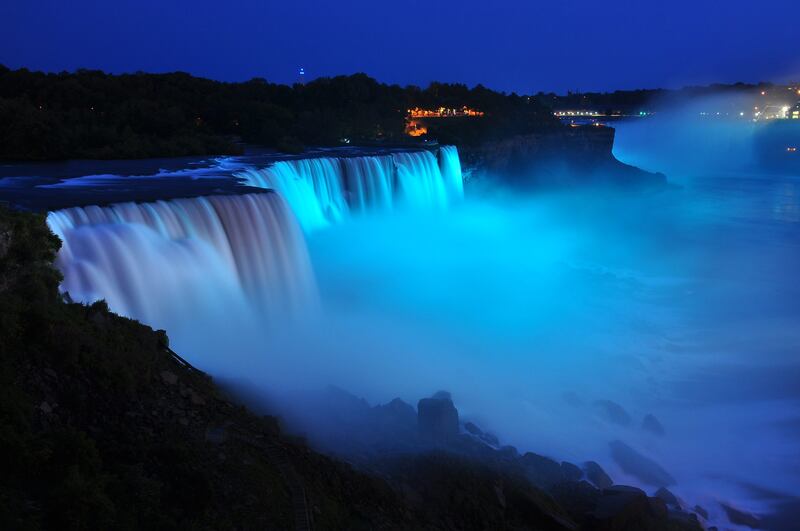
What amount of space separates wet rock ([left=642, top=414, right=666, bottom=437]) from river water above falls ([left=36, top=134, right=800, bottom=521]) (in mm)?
167

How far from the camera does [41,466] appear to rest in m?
6.06

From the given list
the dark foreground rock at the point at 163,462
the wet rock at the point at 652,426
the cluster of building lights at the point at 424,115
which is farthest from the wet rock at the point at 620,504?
the cluster of building lights at the point at 424,115

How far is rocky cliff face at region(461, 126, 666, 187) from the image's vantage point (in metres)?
43.2

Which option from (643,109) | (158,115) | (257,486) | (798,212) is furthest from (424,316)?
(643,109)

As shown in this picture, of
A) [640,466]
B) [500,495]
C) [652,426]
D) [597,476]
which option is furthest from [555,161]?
[500,495]

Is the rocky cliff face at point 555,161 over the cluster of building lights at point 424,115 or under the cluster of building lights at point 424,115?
under

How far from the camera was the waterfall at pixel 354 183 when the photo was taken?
898 inches

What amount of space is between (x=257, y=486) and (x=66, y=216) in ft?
25.9

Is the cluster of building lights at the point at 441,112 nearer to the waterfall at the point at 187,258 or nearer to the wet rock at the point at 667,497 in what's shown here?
the waterfall at the point at 187,258

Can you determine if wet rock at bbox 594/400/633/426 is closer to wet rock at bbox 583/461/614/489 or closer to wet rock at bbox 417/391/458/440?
wet rock at bbox 583/461/614/489

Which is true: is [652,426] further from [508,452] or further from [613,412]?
[508,452]

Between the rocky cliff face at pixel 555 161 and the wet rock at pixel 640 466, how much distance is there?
96.2 ft

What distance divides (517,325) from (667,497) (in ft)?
30.6

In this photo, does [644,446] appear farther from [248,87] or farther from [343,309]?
[248,87]
